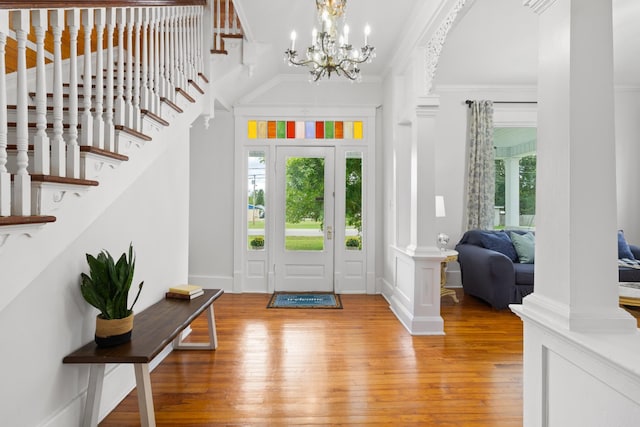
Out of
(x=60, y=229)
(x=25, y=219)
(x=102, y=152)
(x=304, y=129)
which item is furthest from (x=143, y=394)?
(x=304, y=129)

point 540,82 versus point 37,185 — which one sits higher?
point 540,82

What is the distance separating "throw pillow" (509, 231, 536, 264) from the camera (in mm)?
4656

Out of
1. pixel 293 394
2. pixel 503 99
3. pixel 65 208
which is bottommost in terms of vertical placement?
pixel 293 394

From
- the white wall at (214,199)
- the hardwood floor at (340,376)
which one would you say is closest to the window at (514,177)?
the hardwood floor at (340,376)

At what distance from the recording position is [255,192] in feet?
17.3

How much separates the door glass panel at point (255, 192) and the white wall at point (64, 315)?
232 centimetres

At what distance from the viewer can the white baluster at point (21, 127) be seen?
1.43 m

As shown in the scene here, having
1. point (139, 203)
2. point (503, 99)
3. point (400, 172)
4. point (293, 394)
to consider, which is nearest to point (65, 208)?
point (139, 203)

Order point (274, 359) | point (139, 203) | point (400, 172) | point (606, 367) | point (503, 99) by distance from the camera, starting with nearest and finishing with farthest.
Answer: point (606, 367), point (139, 203), point (274, 359), point (400, 172), point (503, 99)

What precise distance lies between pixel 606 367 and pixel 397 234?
336 centimetres

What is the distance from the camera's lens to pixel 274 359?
2980mm

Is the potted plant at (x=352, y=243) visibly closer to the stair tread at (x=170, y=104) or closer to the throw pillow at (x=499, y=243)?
the throw pillow at (x=499, y=243)

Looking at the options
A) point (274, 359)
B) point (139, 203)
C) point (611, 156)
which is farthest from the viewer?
point (274, 359)

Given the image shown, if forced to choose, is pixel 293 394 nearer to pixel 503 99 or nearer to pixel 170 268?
pixel 170 268
